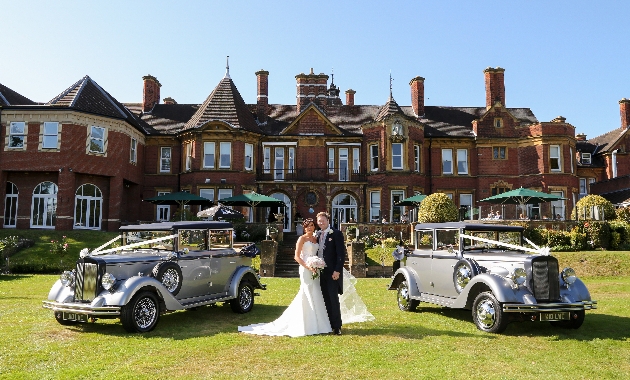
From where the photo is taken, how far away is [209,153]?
1196 inches

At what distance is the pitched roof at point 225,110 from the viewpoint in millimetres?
30547

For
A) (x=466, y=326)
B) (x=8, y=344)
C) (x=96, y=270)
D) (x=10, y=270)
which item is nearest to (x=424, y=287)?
(x=466, y=326)

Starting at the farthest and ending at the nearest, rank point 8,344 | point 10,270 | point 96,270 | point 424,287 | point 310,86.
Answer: point 310,86 → point 10,270 → point 424,287 → point 96,270 → point 8,344

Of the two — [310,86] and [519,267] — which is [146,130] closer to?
[310,86]

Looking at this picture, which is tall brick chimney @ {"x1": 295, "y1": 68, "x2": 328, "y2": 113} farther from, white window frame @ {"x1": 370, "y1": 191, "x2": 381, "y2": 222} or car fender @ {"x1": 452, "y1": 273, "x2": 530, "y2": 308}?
car fender @ {"x1": 452, "y1": 273, "x2": 530, "y2": 308}

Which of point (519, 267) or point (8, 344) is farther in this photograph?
point (519, 267)

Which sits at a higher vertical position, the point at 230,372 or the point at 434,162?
the point at 434,162

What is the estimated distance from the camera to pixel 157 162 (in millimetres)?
32188

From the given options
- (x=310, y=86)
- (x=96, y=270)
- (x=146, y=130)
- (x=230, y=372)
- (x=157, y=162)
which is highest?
(x=310, y=86)

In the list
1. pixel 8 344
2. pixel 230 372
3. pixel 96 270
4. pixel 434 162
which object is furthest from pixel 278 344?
pixel 434 162

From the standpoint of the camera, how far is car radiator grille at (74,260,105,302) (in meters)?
8.36

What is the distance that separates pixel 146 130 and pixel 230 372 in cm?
2885

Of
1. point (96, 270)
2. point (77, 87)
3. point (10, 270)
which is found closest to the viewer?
point (96, 270)

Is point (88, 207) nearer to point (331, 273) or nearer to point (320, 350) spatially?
point (331, 273)
